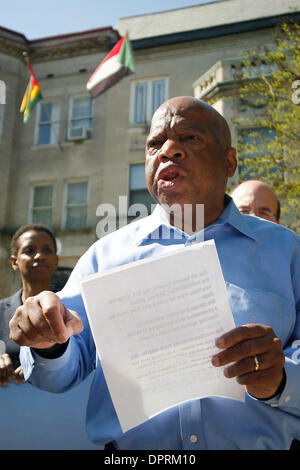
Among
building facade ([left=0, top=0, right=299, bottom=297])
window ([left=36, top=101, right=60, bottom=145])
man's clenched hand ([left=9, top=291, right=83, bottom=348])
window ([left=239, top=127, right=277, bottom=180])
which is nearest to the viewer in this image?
man's clenched hand ([left=9, top=291, right=83, bottom=348])

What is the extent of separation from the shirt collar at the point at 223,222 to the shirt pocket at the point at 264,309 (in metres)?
0.23

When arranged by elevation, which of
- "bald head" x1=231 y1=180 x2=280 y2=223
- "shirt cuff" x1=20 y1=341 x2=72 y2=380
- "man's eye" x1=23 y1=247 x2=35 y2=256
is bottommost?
"shirt cuff" x1=20 y1=341 x2=72 y2=380

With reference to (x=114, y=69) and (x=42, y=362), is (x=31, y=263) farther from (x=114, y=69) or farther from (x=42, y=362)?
(x=114, y=69)

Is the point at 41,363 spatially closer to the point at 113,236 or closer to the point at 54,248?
Answer: the point at 113,236

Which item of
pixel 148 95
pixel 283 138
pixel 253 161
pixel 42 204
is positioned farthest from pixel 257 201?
pixel 42 204

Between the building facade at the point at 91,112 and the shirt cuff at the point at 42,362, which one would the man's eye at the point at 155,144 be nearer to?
the shirt cuff at the point at 42,362

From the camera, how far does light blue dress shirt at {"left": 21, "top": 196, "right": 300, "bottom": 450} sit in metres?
1.28

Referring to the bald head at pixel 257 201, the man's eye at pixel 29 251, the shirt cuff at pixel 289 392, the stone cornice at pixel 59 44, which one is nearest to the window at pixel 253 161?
the bald head at pixel 257 201

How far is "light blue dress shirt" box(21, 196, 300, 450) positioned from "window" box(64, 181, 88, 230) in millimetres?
12320

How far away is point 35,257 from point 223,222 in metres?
1.97

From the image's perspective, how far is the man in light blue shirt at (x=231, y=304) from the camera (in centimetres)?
113

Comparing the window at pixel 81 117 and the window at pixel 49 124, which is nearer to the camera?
the window at pixel 81 117

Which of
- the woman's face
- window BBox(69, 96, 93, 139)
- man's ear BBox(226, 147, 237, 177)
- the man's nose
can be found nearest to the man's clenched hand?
the man's nose

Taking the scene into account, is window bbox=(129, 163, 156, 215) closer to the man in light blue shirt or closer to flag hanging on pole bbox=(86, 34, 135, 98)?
flag hanging on pole bbox=(86, 34, 135, 98)
